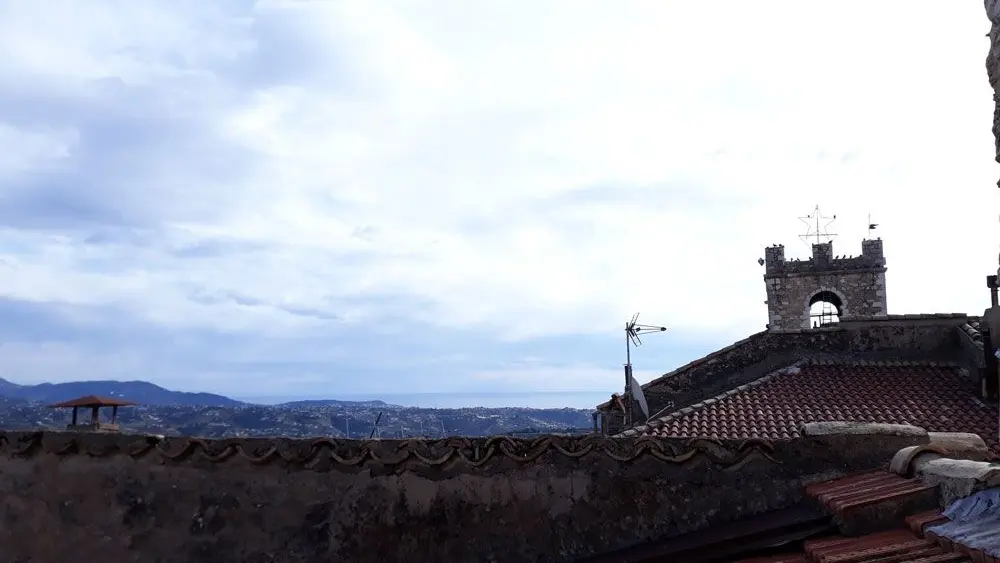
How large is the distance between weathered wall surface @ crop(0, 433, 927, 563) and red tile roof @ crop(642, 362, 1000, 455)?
964 cm

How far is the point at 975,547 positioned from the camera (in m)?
2.34

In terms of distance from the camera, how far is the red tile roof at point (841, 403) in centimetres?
1423

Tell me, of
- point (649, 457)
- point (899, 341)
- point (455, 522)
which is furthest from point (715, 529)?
point (899, 341)

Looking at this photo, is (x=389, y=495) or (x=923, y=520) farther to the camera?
(x=389, y=495)

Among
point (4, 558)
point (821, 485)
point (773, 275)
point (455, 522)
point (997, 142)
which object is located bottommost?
point (4, 558)

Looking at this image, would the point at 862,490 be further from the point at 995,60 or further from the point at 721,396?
the point at 721,396

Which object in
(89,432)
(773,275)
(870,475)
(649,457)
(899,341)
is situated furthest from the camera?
(773,275)

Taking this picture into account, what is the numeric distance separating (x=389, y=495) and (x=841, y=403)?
1353 cm

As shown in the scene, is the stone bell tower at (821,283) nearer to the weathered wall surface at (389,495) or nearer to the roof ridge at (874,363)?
the roof ridge at (874,363)

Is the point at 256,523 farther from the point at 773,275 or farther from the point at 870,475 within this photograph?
the point at 773,275

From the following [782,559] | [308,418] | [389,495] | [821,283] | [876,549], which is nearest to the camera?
[876,549]

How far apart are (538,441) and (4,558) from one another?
2.97m

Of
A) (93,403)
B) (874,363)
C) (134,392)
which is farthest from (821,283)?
(134,392)

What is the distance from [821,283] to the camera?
83.5 ft
